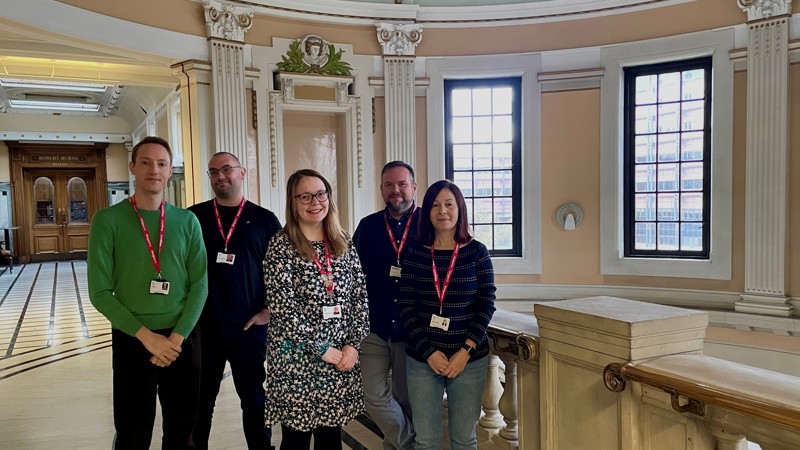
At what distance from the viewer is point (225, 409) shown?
3.62 metres

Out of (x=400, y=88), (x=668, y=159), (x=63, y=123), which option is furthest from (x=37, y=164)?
(x=668, y=159)

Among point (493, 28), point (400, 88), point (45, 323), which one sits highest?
point (493, 28)

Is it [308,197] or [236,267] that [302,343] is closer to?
[308,197]

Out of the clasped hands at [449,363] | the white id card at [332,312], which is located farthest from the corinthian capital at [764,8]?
the white id card at [332,312]

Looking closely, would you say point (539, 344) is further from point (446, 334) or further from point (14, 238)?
point (14, 238)

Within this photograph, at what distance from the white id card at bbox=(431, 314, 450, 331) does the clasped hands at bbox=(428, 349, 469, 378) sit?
0.31 ft

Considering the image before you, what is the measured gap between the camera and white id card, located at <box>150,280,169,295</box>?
6.99 ft

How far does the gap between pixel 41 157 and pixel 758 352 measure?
17505 mm

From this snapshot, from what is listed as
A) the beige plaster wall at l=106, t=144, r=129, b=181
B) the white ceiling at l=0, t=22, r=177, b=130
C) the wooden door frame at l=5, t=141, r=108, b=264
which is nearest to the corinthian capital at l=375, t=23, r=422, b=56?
the white ceiling at l=0, t=22, r=177, b=130

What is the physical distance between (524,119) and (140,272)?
483cm

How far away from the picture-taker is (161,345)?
2105 millimetres

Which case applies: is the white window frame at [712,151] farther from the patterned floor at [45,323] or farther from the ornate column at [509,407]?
the patterned floor at [45,323]

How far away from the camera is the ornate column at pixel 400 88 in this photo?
586cm

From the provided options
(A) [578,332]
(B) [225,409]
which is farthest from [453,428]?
(B) [225,409]
